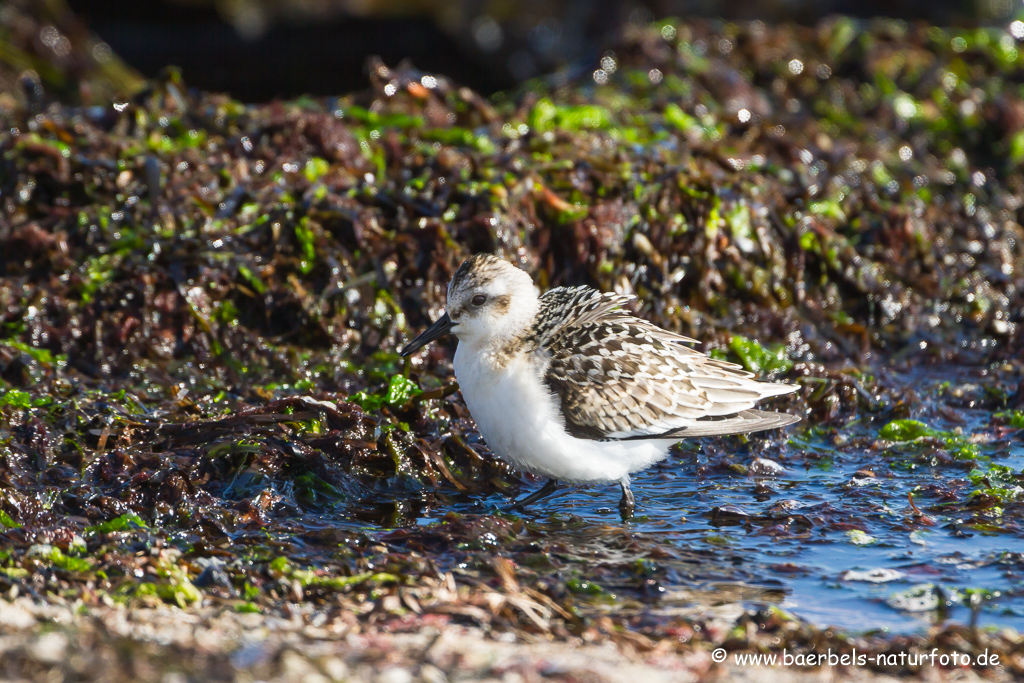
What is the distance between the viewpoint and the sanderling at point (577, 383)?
5.21 metres

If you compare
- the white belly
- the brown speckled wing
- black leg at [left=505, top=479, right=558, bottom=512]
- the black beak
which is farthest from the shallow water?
the black beak

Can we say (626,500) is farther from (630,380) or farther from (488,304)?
(488,304)

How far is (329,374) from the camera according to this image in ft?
22.5

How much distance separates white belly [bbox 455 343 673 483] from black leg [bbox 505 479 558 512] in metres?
0.17

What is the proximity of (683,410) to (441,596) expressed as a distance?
1752mm

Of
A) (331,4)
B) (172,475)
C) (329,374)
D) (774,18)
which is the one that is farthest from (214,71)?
(172,475)

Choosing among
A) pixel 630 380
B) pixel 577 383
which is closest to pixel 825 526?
pixel 630 380

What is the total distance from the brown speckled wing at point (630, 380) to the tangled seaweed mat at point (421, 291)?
1.93 feet

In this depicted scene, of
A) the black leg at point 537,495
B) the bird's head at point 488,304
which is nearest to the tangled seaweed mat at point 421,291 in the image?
the black leg at point 537,495

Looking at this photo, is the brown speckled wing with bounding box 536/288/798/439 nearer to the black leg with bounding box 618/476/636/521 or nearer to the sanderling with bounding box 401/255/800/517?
the sanderling with bounding box 401/255/800/517

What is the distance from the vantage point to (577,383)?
208 inches

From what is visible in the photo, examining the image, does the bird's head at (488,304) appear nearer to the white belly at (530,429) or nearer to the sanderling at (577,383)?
the sanderling at (577,383)

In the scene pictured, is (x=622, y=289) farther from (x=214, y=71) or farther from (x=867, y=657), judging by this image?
(x=214, y=71)

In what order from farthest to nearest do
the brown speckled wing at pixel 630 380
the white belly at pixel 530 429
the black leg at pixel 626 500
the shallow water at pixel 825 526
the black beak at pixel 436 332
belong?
1. the black beak at pixel 436 332
2. the black leg at pixel 626 500
3. the brown speckled wing at pixel 630 380
4. the white belly at pixel 530 429
5. the shallow water at pixel 825 526
